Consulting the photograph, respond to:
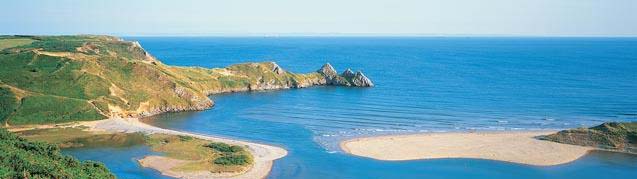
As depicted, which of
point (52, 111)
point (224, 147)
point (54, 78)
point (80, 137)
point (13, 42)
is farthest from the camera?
point (13, 42)

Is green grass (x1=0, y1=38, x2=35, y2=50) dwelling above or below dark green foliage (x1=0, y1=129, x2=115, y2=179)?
above

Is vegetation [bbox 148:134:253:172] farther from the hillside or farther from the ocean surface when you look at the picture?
the hillside

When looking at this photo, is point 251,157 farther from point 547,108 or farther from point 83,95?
point 547,108

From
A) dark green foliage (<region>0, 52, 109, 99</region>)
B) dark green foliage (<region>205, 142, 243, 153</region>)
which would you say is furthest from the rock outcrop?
dark green foliage (<region>205, 142, 243, 153</region>)

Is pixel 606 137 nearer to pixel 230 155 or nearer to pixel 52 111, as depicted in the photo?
pixel 230 155

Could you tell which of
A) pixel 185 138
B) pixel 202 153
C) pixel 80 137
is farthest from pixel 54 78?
pixel 202 153

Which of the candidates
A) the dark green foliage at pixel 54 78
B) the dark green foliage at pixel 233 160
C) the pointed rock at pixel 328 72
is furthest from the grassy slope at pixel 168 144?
the pointed rock at pixel 328 72

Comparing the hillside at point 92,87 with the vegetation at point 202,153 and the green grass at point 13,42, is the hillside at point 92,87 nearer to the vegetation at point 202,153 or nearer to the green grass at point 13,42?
the vegetation at point 202,153
